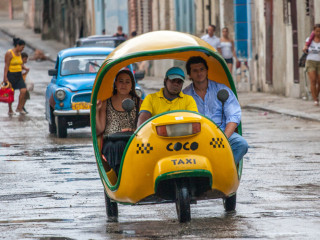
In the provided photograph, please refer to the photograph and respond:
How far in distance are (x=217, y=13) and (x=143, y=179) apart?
86.2 ft

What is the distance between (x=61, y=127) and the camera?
61.1 ft

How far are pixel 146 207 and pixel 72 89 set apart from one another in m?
9.14

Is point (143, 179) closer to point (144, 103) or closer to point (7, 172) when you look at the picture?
point (144, 103)

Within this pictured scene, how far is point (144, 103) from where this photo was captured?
9.36 m

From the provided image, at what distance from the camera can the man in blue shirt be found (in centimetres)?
947

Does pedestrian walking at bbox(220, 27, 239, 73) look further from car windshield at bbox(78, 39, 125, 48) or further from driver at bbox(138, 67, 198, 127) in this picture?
driver at bbox(138, 67, 198, 127)

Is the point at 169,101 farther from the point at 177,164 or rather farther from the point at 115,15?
the point at 115,15

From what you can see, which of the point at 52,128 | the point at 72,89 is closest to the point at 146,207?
the point at 72,89

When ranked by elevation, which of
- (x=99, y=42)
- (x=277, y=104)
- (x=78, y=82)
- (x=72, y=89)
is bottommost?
(x=277, y=104)

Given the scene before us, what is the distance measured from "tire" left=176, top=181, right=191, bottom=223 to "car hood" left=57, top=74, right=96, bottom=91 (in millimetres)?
10477

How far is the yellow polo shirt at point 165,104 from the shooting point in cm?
930

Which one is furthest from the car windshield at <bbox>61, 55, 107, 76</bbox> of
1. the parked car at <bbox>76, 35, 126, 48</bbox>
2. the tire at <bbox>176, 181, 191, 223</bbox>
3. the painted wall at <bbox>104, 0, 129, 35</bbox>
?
the painted wall at <bbox>104, 0, 129, 35</bbox>

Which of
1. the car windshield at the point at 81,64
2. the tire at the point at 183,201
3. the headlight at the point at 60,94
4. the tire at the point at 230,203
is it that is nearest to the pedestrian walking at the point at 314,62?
the car windshield at the point at 81,64

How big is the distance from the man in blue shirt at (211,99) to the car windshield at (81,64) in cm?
1008
